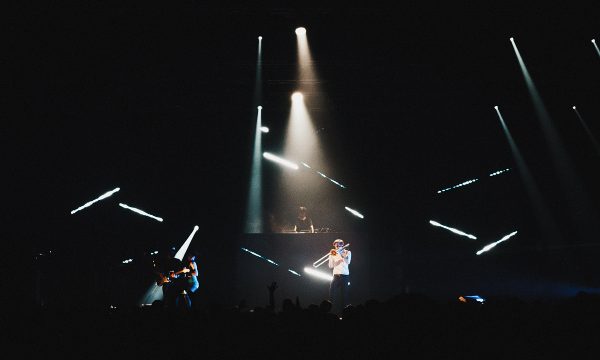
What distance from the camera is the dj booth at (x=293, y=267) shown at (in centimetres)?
805

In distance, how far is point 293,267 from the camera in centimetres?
809

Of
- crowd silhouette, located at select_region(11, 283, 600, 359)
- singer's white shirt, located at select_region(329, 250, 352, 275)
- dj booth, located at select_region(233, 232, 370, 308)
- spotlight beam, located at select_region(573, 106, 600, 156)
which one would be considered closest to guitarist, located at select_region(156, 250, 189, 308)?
dj booth, located at select_region(233, 232, 370, 308)

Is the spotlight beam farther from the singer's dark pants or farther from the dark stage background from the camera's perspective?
the singer's dark pants

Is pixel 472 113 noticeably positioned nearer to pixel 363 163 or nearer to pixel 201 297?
pixel 363 163

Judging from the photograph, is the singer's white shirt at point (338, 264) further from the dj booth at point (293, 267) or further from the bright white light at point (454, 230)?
the bright white light at point (454, 230)

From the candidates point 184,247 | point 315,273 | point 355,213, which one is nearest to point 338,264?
point 315,273

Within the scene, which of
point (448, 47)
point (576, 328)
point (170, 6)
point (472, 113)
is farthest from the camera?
point (472, 113)

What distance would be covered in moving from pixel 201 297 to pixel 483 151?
6.80 m

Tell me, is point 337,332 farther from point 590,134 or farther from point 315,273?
point 590,134

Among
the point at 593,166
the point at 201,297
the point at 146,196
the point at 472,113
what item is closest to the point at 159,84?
the point at 146,196

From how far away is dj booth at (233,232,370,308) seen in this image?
8.05 m

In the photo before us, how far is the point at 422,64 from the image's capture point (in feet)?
26.8

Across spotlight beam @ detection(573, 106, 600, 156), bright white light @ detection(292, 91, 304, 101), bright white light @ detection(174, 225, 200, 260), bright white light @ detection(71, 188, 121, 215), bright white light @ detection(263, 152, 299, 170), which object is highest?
bright white light @ detection(292, 91, 304, 101)

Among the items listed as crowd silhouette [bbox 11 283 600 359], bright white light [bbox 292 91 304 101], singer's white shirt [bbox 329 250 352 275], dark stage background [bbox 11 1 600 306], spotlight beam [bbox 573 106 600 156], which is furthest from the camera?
spotlight beam [bbox 573 106 600 156]
